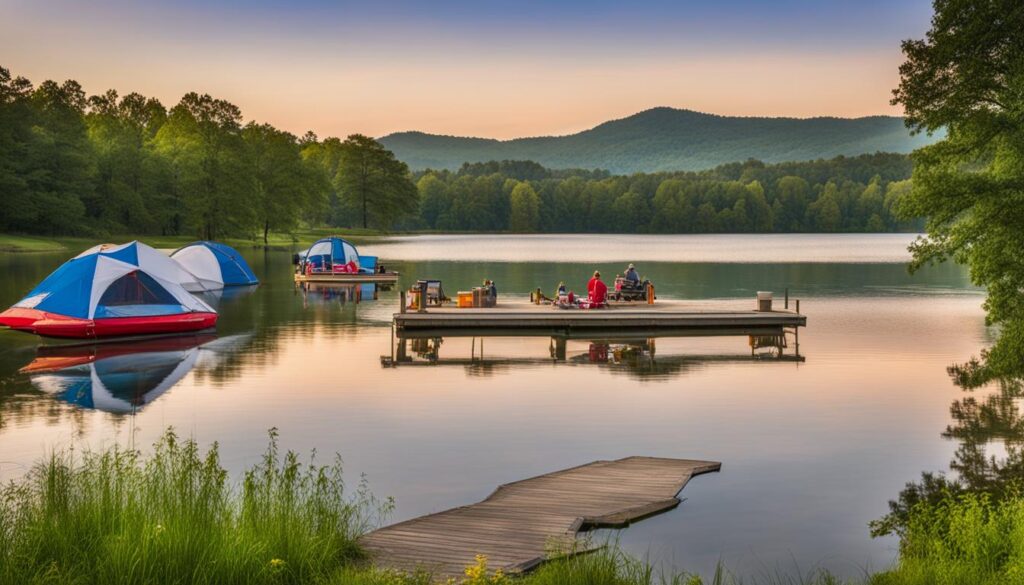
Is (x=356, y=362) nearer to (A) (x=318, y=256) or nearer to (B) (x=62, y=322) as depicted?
(B) (x=62, y=322)

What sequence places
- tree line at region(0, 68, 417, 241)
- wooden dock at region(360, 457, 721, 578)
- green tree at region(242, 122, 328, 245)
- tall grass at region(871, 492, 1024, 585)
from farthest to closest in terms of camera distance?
1. green tree at region(242, 122, 328, 245)
2. tree line at region(0, 68, 417, 241)
3. wooden dock at region(360, 457, 721, 578)
4. tall grass at region(871, 492, 1024, 585)

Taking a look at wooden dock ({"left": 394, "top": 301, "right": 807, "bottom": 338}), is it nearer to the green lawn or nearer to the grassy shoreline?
the grassy shoreline

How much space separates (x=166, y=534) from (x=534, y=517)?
4.29 meters

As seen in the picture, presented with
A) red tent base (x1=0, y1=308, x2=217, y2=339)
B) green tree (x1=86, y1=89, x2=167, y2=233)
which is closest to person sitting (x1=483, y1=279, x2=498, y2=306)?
red tent base (x1=0, y1=308, x2=217, y2=339)

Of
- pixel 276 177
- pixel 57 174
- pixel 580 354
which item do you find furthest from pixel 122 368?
pixel 276 177

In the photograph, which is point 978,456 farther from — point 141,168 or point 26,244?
point 141,168

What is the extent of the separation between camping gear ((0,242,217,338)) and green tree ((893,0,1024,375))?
20.6 m

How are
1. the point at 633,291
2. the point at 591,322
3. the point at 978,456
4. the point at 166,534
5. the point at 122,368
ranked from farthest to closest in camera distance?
the point at 633,291, the point at 591,322, the point at 122,368, the point at 978,456, the point at 166,534

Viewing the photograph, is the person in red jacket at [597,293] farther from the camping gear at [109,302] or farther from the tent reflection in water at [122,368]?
the camping gear at [109,302]

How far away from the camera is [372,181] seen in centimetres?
14312

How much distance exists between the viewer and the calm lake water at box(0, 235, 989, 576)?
12.9 m

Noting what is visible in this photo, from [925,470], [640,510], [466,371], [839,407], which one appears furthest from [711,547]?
[466,371]

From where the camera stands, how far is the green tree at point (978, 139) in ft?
55.9

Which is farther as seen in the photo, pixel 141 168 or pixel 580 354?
pixel 141 168
